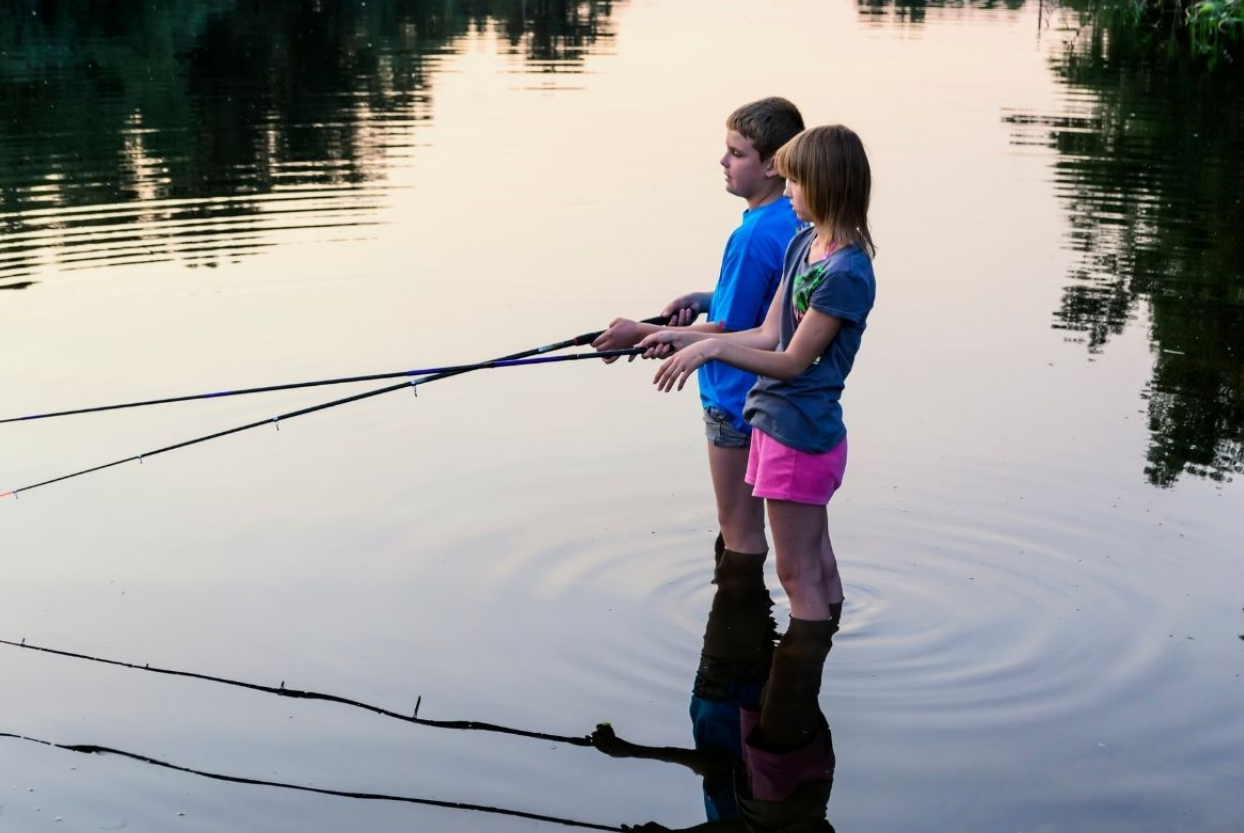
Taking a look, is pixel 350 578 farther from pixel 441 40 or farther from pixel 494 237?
pixel 441 40

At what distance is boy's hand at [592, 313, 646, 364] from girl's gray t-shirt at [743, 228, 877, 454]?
478mm

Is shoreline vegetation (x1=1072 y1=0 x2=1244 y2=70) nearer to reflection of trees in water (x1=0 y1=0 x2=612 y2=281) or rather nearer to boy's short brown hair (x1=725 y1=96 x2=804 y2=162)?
reflection of trees in water (x1=0 y1=0 x2=612 y2=281)

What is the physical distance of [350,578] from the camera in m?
5.74

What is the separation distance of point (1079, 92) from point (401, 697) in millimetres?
22383

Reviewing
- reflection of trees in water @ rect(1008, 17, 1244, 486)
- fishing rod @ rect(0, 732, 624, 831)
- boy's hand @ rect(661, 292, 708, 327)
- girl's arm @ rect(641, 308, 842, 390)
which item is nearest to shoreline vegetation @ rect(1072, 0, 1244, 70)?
reflection of trees in water @ rect(1008, 17, 1244, 486)

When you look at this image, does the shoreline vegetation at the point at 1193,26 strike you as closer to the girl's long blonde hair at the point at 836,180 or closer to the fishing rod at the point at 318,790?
the girl's long blonde hair at the point at 836,180

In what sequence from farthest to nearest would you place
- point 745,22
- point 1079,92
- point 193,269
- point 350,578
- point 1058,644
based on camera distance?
point 745,22, point 1079,92, point 193,269, point 350,578, point 1058,644

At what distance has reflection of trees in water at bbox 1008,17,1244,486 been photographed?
7961 mm

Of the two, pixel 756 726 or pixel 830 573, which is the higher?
pixel 830 573

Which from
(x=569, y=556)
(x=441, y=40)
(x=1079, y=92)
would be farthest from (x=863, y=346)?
(x=441, y=40)

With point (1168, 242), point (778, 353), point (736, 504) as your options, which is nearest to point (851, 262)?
point (778, 353)

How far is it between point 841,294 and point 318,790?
210 centimetres

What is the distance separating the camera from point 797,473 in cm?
489

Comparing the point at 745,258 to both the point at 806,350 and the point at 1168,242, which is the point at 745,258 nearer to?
the point at 806,350
